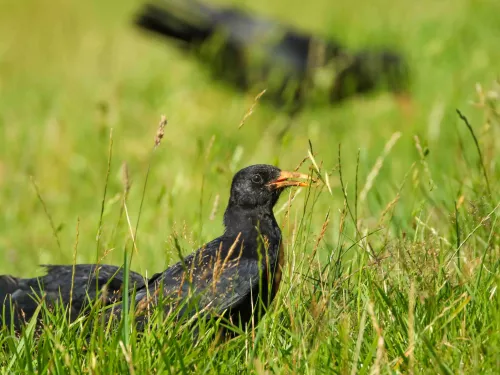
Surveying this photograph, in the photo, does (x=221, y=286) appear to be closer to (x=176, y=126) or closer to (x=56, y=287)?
(x=56, y=287)

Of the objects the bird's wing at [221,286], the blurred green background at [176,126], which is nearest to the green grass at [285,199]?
the blurred green background at [176,126]

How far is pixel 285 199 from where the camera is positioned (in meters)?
5.71

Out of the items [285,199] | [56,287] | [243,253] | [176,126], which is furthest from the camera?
[176,126]

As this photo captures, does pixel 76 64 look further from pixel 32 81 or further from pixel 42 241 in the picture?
pixel 42 241

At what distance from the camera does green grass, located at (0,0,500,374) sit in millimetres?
2865

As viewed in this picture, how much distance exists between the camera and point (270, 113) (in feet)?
31.9

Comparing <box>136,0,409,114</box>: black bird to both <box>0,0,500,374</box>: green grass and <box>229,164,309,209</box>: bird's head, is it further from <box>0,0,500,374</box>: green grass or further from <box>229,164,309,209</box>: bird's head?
<box>229,164,309,209</box>: bird's head

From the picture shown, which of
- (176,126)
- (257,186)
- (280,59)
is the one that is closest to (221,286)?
(257,186)

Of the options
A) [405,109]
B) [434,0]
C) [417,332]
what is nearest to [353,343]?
[417,332]

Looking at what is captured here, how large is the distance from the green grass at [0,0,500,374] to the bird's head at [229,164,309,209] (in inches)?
3.1

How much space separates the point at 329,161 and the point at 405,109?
128 cm

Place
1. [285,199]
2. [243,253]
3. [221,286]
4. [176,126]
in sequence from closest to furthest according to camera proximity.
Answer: [221,286], [243,253], [285,199], [176,126]

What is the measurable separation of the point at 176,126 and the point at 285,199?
12.8ft

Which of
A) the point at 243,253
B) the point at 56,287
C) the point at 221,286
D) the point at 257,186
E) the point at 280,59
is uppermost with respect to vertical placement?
the point at 280,59
